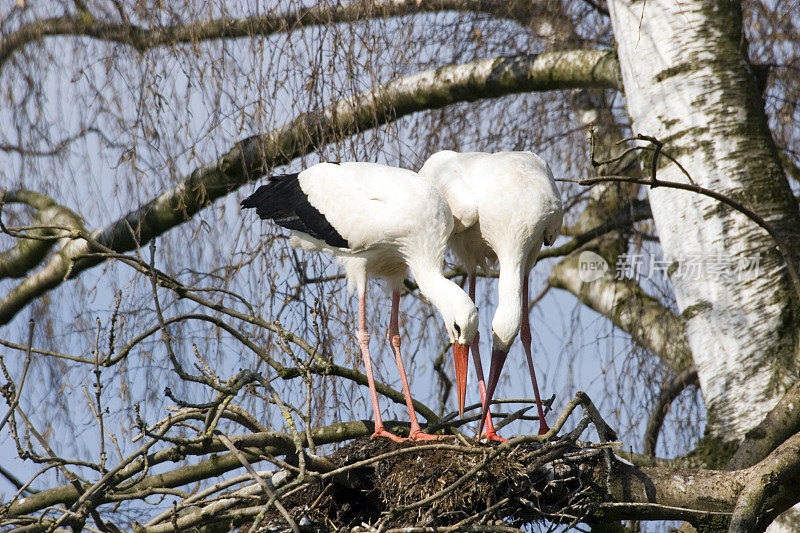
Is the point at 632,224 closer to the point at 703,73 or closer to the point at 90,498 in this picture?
the point at 703,73

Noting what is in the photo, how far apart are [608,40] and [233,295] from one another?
2974 mm

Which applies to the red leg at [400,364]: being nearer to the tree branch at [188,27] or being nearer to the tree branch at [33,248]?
the tree branch at [188,27]

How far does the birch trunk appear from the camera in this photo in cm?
429

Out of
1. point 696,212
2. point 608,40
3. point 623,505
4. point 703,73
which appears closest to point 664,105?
point 703,73

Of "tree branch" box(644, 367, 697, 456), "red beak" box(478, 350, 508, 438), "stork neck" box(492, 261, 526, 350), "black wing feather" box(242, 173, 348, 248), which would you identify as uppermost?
"black wing feather" box(242, 173, 348, 248)

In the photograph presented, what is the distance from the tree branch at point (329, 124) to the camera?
4160mm

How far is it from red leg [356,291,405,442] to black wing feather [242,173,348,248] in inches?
11.7

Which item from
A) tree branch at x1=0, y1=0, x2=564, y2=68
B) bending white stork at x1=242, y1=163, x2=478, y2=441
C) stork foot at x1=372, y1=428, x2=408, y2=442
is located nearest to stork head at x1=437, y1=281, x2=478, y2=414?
bending white stork at x1=242, y1=163, x2=478, y2=441

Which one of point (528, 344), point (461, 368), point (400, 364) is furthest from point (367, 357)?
point (528, 344)

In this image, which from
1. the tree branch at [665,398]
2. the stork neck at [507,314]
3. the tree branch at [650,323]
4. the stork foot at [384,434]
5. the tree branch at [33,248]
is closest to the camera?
the stork foot at [384,434]

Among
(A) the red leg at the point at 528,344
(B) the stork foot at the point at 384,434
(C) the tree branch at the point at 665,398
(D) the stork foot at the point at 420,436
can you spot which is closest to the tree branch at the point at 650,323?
(C) the tree branch at the point at 665,398

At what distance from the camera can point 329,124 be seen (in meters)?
4.11

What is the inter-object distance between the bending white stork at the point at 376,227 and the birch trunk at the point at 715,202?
108cm

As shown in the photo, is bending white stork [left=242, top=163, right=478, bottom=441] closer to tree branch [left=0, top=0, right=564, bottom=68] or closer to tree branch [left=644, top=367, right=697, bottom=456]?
tree branch [left=0, top=0, right=564, bottom=68]
